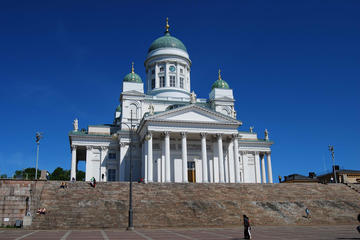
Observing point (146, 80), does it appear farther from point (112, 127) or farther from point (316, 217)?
point (316, 217)

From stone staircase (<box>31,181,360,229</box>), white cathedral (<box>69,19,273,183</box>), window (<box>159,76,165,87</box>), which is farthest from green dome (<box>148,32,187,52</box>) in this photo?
stone staircase (<box>31,181,360,229</box>)

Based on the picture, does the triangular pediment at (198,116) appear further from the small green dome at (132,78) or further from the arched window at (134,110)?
the small green dome at (132,78)

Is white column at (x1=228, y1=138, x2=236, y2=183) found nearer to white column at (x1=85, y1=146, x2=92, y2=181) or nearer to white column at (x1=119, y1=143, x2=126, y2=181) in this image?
white column at (x1=119, y1=143, x2=126, y2=181)

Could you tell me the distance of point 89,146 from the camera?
55.6 meters

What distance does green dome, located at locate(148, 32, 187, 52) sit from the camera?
2623 inches

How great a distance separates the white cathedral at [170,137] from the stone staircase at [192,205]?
681 cm

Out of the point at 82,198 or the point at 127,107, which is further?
the point at 127,107

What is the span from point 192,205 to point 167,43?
1522 inches

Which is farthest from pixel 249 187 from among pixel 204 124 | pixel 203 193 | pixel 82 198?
pixel 82 198

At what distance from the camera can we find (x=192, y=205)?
35281 mm

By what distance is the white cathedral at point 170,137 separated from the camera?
49094mm

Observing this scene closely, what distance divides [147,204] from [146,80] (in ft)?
120

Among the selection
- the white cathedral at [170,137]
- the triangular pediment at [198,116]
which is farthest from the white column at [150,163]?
the triangular pediment at [198,116]

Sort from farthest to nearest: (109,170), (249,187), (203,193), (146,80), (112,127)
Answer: (146,80) < (112,127) < (109,170) < (249,187) < (203,193)
